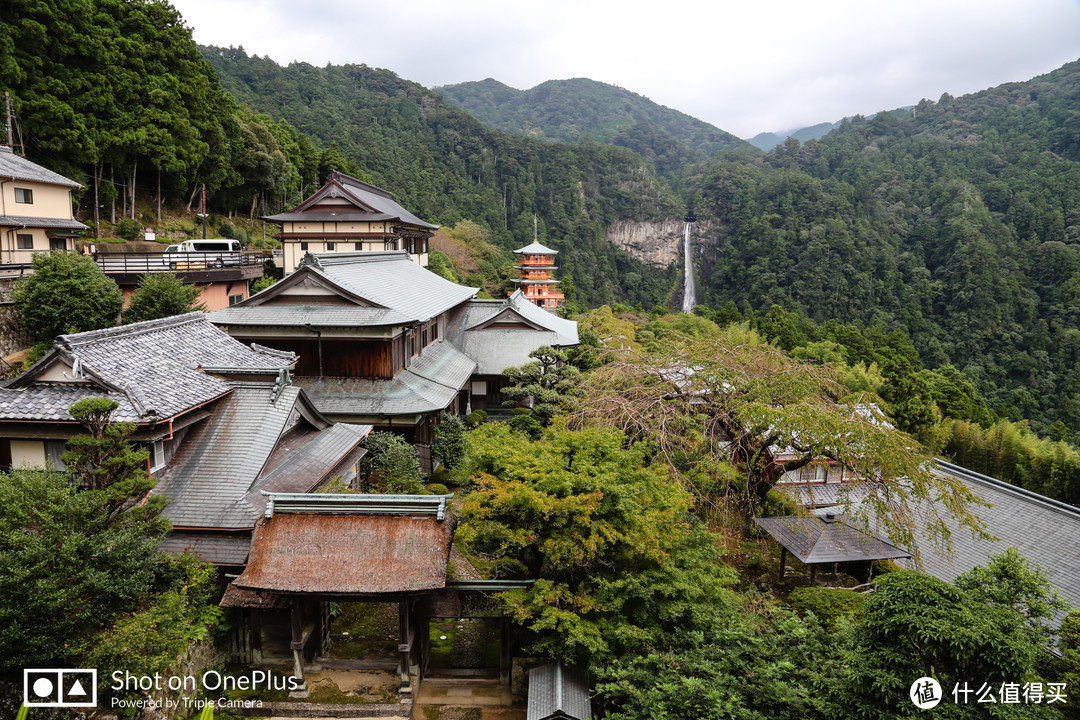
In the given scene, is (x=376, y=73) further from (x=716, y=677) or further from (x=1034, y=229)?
(x=716, y=677)

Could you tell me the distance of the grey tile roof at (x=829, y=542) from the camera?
47.7 ft

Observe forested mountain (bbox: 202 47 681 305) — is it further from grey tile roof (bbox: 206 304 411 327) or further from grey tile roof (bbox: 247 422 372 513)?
grey tile roof (bbox: 247 422 372 513)

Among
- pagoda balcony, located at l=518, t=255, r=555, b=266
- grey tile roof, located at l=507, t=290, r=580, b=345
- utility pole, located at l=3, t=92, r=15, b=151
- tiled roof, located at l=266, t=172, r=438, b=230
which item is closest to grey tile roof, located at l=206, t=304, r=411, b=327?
grey tile roof, located at l=507, t=290, r=580, b=345

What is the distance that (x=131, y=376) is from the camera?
435 inches

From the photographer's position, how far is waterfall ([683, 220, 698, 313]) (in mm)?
104688

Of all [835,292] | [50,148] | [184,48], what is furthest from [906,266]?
[50,148]

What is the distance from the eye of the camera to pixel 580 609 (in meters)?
9.83

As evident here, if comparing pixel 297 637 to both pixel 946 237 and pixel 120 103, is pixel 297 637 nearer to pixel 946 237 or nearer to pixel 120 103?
pixel 120 103

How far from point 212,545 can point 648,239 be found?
369 feet

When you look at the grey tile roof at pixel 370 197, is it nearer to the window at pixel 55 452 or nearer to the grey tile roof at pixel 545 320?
the grey tile roof at pixel 545 320

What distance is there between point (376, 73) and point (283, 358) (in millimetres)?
116018

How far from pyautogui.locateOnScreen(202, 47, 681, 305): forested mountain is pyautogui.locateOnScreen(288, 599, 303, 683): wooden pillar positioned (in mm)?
70597

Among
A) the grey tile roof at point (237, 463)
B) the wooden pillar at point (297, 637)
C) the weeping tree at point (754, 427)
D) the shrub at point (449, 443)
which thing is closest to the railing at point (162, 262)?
the shrub at point (449, 443)

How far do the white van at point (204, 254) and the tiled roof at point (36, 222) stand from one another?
345 cm
